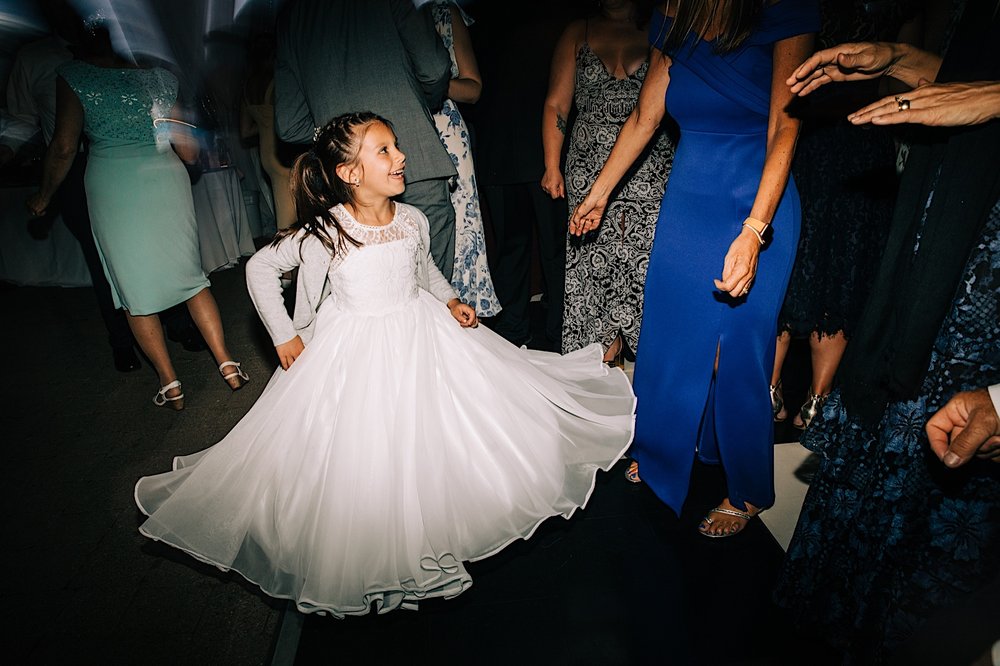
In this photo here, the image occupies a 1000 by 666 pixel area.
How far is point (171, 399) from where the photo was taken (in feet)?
9.38

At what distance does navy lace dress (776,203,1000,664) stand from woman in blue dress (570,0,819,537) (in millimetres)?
371

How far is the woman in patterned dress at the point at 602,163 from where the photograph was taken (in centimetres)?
217

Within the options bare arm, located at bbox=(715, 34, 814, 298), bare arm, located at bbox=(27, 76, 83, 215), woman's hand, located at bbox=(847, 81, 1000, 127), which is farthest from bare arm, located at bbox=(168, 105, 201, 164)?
woman's hand, located at bbox=(847, 81, 1000, 127)

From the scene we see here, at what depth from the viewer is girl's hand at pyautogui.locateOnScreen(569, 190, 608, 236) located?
1.85 m

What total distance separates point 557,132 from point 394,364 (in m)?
1.43

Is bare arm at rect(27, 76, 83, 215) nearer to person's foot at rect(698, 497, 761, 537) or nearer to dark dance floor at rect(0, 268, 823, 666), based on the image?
dark dance floor at rect(0, 268, 823, 666)

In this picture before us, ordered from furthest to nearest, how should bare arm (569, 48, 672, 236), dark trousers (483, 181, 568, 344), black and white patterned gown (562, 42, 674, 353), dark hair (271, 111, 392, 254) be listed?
dark trousers (483, 181, 568, 344) < black and white patterned gown (562, 42, 674, 353) < dark hair (271, 111, 392, 254) < bare arm (569, 48, 672, 236)

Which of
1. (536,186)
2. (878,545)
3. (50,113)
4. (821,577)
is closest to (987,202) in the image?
(878,545)

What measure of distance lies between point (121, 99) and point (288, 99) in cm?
90

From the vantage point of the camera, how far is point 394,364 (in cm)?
171

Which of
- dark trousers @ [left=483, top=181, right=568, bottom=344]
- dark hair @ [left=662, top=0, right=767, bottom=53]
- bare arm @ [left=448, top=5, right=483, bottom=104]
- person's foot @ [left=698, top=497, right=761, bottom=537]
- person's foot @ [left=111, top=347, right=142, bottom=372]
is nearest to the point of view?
dark hair @ [left=662, top=0, right=767, bottom=53]

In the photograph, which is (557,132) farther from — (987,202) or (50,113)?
(50,113)

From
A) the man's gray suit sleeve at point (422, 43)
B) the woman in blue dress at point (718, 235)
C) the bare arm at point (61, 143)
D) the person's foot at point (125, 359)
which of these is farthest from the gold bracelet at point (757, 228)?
the person's foot at point (125, 359)

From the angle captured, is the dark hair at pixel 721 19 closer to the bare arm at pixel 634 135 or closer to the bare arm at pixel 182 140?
the bare arm at pixel 634 135
